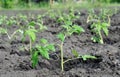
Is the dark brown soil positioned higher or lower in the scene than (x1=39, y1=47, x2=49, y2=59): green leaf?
lower

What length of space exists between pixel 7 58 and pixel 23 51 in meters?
0.48

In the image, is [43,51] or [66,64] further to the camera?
[66,64]

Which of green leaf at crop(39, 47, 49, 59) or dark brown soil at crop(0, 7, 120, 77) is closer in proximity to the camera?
green leaf at crop(39, 47, 49, 59)

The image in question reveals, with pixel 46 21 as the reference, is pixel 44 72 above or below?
above

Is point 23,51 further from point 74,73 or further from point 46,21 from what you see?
point 46,21

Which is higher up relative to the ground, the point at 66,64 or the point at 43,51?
the point at 43,51

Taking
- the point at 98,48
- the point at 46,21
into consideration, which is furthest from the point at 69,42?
the point at 46,21

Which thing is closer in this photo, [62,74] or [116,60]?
[62,74]

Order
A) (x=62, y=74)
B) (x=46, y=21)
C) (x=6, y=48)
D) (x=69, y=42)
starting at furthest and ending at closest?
(x=46, y=21) → (x=69, y=42) → (x=6, y=48) → (x=62, y=74)

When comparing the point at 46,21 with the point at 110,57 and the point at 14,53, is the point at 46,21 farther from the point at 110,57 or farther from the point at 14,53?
the point at 110,57

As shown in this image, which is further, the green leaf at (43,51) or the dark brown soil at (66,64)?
the dark brown soil at (66,64)

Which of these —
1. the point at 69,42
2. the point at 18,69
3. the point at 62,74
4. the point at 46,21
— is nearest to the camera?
the point at 62,74

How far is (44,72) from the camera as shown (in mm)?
3246

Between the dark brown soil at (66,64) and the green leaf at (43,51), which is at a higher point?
the green leaf at (43,51)
